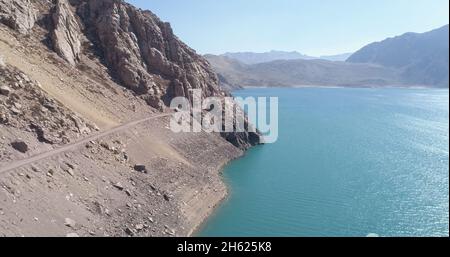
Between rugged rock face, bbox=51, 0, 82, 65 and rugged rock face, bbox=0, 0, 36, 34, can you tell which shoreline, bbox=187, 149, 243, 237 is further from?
rugged rock face, bbox=0, 0, 36, 34

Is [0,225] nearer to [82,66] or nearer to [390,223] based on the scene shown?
[390,223]

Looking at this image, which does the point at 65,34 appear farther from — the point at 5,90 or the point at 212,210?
the point at 212,210

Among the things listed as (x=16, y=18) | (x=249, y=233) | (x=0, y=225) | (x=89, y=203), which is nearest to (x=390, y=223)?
(x=249, y=233)

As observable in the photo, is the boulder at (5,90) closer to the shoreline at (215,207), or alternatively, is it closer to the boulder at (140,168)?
the boulder at (140,168)

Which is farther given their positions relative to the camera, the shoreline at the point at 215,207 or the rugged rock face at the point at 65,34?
the rugged rock face at the point at 65,34

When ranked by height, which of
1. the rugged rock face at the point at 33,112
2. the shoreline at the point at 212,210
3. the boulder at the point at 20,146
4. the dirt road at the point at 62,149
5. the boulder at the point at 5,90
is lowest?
the shoreline at the point at 212,210

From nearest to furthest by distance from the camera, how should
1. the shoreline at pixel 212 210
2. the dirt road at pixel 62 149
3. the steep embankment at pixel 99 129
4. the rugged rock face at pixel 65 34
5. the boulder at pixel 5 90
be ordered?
the dirt road at pixel 62 149, the steep embankment at pixel 99 129, the boulder at pixel 5 90, the shoreline at pixel 212 210, the rugged rock face at pixel 65 34

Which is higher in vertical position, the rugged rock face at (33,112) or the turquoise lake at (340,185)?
the rugged rock face at (33,112)

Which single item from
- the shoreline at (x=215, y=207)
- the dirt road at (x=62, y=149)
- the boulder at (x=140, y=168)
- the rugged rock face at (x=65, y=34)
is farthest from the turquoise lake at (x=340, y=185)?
the rugged rock face at (x=65, y=34)
